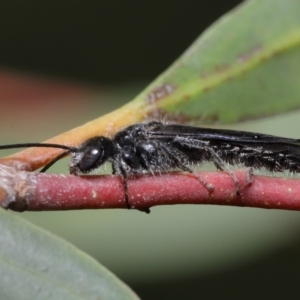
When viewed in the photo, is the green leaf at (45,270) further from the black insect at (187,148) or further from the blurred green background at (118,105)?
the blurred green background at (118,105)

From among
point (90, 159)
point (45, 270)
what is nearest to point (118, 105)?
point (90, 159)

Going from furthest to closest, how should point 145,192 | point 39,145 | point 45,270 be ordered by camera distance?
point 39,145 < point 145,192 < point 45,270

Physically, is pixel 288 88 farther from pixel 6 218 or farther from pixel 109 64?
pixel 109 64

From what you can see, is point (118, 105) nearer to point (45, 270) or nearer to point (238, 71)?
point (238, 71)

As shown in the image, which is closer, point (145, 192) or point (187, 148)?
point (145, 192)

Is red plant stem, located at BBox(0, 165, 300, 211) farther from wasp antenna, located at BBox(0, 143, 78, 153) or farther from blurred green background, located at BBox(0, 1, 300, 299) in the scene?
blurred green background, located at BBox(0, 1, 300, 299)

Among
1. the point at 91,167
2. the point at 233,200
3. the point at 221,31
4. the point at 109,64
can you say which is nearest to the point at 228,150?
the point at 221,31
